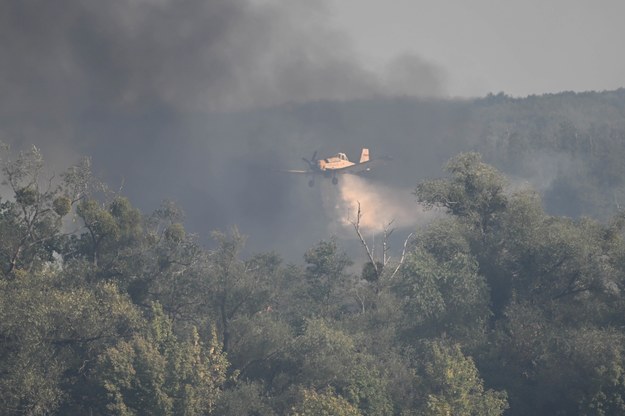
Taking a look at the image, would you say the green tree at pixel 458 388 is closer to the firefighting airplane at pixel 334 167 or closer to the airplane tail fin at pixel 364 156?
the firefighting airplane at pixel 334 167

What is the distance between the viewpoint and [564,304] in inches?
2537

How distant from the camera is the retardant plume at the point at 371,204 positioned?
127m

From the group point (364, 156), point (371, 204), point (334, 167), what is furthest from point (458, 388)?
point (364, 156)

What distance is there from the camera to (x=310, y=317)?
69.8 m

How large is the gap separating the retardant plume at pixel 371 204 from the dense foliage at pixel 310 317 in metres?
50.6

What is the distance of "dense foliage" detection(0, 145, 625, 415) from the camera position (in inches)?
2136

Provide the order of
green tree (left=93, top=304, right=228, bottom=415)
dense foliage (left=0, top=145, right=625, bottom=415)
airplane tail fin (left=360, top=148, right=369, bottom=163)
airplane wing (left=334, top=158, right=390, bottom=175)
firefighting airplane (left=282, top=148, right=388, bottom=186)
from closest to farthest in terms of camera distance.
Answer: green tree (left=93, top=304, right=228, bottom=415)
dense foliage (left=0, top=145, right=625, bottom=415)
firefighting airplane (left=282, top=148, right=388, bottom=186)
airplane wing (left=334, top=158, right=390, bottom=175)
airplane tail fin (left=360, top=148, right=369, bottom=163)

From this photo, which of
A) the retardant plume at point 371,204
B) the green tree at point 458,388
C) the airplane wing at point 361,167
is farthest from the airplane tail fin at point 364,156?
the green tree at point 458,388

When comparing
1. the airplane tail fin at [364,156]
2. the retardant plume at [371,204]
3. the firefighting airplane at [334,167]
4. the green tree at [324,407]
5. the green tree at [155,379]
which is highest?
the airplane tail fin at [364,156]

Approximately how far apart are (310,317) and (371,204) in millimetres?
59589

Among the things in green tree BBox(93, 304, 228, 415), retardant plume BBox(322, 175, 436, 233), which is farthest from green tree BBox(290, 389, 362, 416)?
retardant plume BBox(322, 175, 436, 233)

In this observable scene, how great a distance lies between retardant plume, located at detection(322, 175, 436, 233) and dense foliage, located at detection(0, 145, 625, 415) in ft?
166

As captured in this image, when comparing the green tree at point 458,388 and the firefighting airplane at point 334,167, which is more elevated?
the firefighting airplane at point 334,167

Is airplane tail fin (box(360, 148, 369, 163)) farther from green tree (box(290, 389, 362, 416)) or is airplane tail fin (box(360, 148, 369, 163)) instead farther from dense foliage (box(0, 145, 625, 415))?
green tree (box(290, 389, 362, 416))
